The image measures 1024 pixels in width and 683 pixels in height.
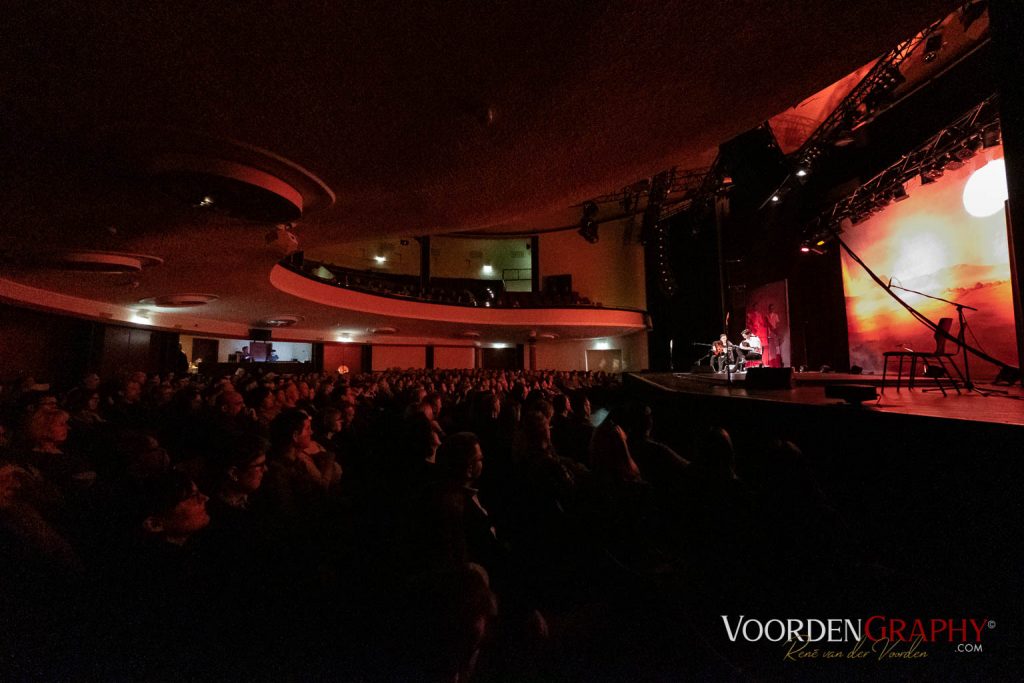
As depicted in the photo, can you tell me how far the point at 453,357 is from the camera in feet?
63.1

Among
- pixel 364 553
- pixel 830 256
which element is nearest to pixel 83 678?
pixel 364 553

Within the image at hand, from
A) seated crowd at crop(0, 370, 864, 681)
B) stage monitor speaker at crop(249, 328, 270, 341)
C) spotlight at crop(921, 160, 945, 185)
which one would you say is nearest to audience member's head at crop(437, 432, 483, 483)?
seated crowd at crop(0, 370, 864, 681)

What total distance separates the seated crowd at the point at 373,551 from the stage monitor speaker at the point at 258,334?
11.4m

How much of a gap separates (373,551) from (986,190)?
9.94 m

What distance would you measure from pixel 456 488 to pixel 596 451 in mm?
1210

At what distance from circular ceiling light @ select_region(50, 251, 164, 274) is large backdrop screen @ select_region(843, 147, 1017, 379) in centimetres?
1221

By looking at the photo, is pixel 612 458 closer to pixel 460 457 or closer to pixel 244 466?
pixel 460 457

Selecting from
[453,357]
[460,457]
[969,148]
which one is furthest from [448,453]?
[453,357]

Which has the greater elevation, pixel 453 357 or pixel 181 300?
pixel 181 300

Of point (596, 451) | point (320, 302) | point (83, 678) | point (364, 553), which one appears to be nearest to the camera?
point (83, 678)

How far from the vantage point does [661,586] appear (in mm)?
2074

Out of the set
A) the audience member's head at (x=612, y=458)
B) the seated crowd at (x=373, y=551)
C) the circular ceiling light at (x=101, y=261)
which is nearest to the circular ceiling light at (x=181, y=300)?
the circular ceiling light at (x=101, y=261)

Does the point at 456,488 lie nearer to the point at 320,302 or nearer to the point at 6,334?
the point at 320,302

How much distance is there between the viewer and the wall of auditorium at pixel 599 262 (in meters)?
18.8
